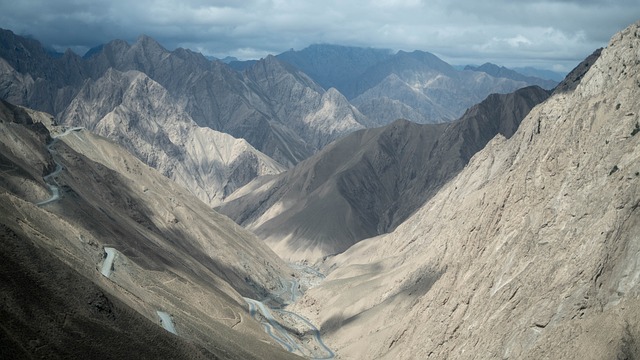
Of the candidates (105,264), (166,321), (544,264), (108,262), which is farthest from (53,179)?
(544,264)

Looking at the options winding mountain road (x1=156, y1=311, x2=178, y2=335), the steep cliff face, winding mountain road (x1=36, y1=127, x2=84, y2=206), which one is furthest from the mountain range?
winding mountain road (x1=36, y1=127, x2=84, y2=206)

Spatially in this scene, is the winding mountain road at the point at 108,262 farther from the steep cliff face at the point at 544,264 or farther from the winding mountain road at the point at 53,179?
the steep cliff face at the point at 544,264

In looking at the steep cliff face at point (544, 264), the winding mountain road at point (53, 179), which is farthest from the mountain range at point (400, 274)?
the winding mountain road at point (53, 179)

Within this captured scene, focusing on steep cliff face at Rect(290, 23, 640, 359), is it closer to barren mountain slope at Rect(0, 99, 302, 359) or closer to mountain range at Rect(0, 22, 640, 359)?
mountain range at Rect(0, 22, 640, 359)

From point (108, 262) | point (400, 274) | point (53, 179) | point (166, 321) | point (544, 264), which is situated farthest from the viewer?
point (400, 274)

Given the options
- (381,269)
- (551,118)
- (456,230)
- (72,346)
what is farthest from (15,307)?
(381,269)

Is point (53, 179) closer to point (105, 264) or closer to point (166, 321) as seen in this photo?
point (105, 264)
